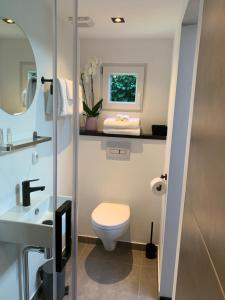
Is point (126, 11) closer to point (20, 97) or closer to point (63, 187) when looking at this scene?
point (20, 97)

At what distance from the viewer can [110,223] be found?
7.57 feet

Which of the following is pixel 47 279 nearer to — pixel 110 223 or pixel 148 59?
pixel 110 223

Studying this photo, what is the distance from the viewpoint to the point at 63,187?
5.39 feet

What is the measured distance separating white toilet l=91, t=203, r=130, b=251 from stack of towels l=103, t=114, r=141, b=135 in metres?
0.83

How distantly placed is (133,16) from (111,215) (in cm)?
183

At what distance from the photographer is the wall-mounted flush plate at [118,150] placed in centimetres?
264

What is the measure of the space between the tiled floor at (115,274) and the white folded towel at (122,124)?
140 cm

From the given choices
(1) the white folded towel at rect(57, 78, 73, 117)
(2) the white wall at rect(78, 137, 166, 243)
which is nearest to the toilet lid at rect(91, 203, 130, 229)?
(2) the white wall at rect(78, 137, 166, 243)

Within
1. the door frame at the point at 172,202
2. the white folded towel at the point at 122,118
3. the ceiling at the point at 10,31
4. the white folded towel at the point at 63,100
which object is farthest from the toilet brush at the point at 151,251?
the ceiling at the point at 10,31

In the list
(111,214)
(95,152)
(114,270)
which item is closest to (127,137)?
(95,152)

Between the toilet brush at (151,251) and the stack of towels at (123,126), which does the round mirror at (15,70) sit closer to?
the stack of towels at (123,126)

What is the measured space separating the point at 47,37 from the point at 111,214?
1.72 meters

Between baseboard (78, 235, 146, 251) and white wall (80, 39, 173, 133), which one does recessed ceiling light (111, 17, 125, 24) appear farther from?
baseboard (78, 235, 146, 251)

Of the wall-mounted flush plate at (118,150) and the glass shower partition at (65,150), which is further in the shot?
the wall-mounted flush plate at (118,150)
